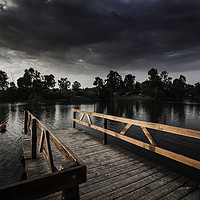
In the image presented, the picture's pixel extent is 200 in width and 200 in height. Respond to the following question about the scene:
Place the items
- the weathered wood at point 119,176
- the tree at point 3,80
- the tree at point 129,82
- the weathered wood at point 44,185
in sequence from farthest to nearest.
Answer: the tree at point 129,82 → the tree at point 3,80 → the weathered wood at point 119,176 → the weathered wood at point 44,185

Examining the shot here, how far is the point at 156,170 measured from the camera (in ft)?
14.8

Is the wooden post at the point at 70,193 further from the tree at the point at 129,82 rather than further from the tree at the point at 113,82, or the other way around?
the tree at the point at 129,82

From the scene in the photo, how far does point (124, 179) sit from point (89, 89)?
125m

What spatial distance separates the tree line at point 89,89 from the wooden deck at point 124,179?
7697cm

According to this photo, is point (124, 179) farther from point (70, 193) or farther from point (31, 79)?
point (31, 79)

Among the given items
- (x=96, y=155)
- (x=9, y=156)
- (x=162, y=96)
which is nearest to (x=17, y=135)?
(x=9, y=156)

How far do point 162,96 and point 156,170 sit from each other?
12331cm

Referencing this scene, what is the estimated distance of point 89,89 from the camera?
12794 cm

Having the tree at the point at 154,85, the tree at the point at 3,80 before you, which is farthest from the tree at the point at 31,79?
the tree at the point at 154,85

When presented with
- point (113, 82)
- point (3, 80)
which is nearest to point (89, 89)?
point (113, 82)

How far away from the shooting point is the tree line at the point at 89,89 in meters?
80.0

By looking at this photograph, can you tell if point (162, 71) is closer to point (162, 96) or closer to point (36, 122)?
point (162, 96)

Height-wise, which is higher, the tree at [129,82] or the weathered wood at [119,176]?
the tree at [129,82]

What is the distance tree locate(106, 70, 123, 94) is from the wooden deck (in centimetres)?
12523
